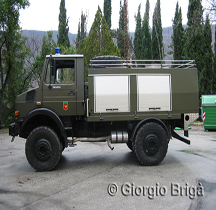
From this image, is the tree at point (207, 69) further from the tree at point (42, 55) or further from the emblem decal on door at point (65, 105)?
the emblem decal on door at point (65, 105)

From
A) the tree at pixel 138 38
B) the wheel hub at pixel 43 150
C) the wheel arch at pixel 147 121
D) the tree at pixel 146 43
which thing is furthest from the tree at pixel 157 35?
the wheel hub at pixel 43 150

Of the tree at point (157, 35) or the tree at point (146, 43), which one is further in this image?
the tree at point (146, 43)

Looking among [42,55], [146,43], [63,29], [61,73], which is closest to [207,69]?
[146,43]

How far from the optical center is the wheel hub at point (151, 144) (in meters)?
6.36

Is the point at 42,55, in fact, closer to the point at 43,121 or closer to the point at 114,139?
the point at 43,121

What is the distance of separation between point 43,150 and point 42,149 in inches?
1.4

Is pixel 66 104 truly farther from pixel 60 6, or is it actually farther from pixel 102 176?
pixel 60 6

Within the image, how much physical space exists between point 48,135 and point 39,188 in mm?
1509

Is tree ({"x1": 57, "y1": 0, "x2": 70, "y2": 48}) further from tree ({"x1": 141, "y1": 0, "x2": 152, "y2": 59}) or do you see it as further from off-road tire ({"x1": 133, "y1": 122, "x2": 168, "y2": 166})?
off-road tire ({"x1": 133, "y1": 122, "x2": 168, "y2": 166})

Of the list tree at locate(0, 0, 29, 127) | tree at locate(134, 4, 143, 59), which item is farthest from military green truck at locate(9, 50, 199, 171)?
tree at locate(134, 4, 143, 59)

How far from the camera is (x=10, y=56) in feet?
49.4

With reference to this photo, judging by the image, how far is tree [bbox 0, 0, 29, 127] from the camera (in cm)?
1437

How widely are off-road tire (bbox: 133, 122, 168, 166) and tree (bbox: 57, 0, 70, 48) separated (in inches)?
1100

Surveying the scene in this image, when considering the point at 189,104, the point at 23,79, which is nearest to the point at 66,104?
the point at 189,104
